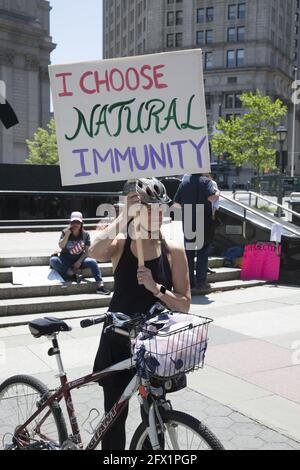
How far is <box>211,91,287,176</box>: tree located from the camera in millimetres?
33469

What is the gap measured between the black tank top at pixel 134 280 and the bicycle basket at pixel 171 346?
17.5 inches

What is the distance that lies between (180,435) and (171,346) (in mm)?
461

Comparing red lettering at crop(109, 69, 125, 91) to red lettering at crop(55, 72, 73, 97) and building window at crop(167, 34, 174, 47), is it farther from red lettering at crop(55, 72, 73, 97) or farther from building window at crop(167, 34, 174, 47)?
building window at crop(167, 34, 174, 47)

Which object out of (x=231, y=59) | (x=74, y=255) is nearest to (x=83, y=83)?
(x=74, y=255)

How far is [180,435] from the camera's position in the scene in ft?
8.75

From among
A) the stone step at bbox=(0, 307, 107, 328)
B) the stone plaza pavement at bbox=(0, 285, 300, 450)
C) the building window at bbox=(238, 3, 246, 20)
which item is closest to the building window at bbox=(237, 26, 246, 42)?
the building window at bbox=(238, 3, 246, 20)

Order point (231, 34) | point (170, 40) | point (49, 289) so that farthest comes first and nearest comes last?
point (170, 40) < point (231, 34) < point (49, 289)

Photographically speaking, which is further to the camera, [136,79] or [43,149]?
[43,149]

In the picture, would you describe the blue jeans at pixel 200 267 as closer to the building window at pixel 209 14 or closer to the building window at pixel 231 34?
the building window at pixel 231 34

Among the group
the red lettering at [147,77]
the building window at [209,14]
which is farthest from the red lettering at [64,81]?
the building window at [209,14]

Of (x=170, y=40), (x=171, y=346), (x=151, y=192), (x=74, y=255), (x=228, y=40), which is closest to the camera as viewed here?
(x=171, y=346)

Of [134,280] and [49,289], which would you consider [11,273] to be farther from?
[134,280]

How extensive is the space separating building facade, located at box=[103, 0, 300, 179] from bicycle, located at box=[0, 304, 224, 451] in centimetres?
8095
